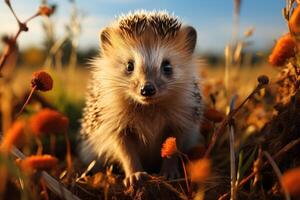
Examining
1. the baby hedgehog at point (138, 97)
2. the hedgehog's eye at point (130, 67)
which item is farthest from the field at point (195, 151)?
the hedgehog's eye at point (130, 67)

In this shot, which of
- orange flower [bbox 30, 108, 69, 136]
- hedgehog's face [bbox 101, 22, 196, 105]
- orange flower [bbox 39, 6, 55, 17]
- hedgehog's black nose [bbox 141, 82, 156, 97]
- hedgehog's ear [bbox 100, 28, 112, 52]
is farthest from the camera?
hedgehog's ear [bbox 100, 28, 112, 52]

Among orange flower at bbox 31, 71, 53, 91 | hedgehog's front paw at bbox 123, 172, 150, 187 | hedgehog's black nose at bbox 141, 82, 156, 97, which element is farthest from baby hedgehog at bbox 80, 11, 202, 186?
orange flower at bbox 31, 71, 53, 91

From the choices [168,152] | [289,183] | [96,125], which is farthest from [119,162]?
[289,183]

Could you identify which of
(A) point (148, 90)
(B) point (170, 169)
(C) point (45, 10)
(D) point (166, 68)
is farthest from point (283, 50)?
(C) point (45, 10)

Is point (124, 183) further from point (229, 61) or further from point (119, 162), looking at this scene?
point (229, 61)

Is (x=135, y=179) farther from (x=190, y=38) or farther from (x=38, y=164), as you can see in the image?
(x=190, y=38)

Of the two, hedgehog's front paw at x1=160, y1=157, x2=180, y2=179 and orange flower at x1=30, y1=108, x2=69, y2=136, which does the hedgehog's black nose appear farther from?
orange flower at x1=30, y1=108, x2=69, y2=136
